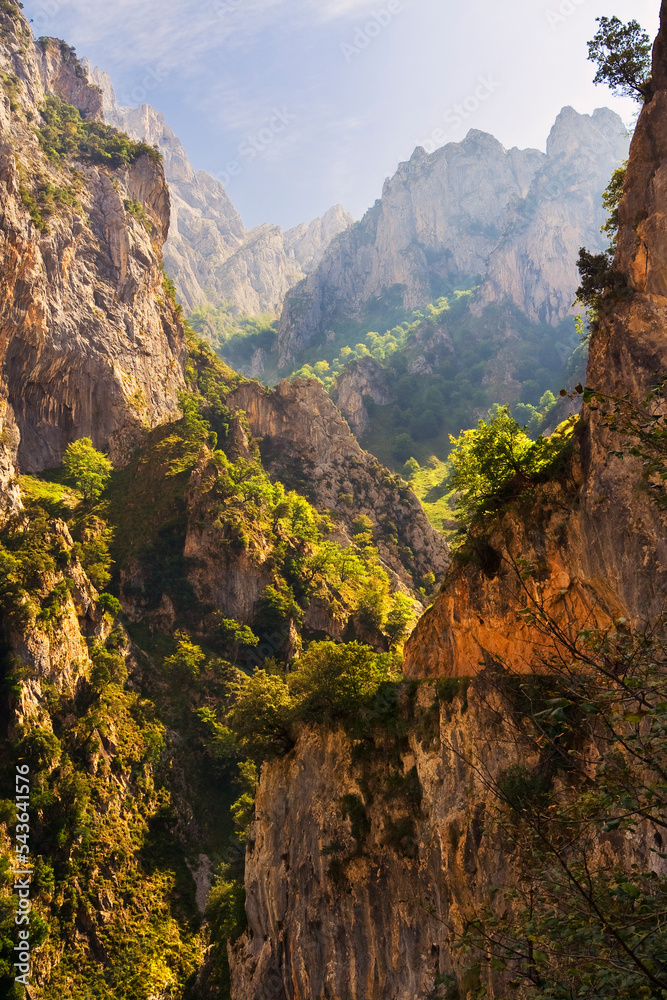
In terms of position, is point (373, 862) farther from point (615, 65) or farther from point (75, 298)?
point (75, 298)

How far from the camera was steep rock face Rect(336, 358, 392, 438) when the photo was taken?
12850 cm

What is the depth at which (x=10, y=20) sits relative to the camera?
81188mm

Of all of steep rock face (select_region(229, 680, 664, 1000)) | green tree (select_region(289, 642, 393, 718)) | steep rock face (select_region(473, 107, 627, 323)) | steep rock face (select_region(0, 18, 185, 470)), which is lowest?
steep rock face (select_region(229, 680, 664, 1000))

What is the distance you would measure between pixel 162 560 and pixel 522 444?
4125cm

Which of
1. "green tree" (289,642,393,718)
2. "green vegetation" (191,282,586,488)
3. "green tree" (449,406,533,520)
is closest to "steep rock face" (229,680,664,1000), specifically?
"green tree" (289,642,393,718)

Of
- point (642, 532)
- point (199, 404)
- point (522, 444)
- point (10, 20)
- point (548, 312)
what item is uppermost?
point (548, 312)

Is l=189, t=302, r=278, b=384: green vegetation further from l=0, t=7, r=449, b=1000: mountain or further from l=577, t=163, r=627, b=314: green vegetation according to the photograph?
l=577, t=163, r=627, b=314: green vegetation

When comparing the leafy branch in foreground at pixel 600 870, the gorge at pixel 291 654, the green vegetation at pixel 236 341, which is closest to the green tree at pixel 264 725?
the gorge at pixel 291 654

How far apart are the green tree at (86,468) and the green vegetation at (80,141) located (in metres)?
41.0

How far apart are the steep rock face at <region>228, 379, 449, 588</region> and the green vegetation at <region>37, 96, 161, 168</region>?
120 ft

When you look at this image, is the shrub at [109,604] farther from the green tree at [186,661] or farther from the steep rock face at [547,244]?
the steep rock face at [547,244]

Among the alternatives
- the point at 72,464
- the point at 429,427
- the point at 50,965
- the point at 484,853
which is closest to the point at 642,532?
the point at 484,853

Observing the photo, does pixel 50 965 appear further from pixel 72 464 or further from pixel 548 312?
pixel 548 312

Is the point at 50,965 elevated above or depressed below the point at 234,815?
below
